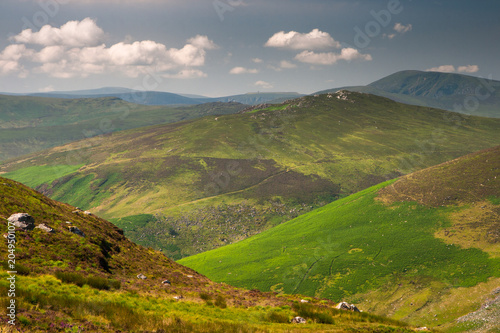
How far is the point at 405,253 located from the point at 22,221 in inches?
2483

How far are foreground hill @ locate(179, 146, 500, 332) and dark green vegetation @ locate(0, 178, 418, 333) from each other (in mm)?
22519

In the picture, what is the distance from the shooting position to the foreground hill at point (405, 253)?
137 feet

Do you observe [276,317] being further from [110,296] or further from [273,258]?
[273,258]

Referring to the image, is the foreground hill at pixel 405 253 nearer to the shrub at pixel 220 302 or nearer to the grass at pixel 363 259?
the grass at pixel 363 259

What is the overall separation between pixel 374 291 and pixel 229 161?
142 m

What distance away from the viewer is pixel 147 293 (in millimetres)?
24891

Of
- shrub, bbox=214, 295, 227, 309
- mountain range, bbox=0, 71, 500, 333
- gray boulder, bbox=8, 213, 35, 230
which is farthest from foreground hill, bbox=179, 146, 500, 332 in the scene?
gray boulder, bbox=8, 213, 35, 230

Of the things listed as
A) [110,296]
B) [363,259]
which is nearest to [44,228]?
[110,296]

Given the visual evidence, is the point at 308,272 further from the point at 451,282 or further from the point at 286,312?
the point at 286,312

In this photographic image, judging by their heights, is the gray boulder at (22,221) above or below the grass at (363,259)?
above

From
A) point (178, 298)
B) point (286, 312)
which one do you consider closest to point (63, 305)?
point (178, 298)

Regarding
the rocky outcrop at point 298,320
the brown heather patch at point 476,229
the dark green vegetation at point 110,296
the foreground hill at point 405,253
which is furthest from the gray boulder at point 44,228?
the brown heather patch at point 476,229

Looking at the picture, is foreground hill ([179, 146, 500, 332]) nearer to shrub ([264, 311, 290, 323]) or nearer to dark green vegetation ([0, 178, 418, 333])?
dark green vegetation ([0, 178, 418, 333])

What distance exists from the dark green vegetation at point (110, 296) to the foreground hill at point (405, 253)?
22.5 metres
